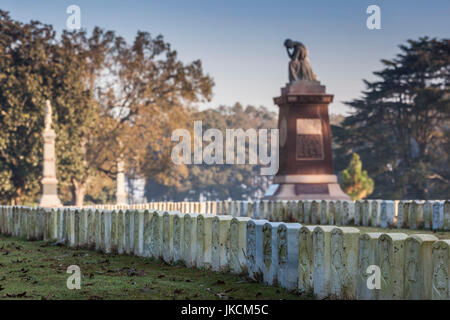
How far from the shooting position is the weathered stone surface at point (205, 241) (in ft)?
32.4

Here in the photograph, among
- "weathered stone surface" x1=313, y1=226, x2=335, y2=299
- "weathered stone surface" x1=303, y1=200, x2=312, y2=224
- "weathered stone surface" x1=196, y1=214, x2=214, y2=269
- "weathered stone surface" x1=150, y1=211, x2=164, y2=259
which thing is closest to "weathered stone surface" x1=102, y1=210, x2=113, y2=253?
"weathered stone surface" x1=150, y1=211, x2=164, y2=259

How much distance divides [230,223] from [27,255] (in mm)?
4716

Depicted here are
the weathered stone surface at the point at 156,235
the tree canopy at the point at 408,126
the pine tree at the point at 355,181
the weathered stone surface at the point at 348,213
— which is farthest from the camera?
the tree canopy at the point at 408,126

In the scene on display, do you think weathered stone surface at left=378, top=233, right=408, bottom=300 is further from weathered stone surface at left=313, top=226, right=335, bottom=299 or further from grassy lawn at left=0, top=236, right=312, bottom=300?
grassy lawn at left=0, top=236, right=312, bottom=300

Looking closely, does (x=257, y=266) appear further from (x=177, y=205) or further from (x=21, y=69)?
(x=21, y=69)

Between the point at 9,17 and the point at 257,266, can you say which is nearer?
the point at 257,266

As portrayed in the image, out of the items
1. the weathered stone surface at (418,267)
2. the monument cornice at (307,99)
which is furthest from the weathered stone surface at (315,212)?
the weathered stone surface at (418,267)

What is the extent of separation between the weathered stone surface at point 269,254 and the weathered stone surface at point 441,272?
7.49 ft

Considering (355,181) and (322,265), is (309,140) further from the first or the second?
(322,265)

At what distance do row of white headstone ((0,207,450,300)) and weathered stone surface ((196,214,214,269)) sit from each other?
16 millimetres

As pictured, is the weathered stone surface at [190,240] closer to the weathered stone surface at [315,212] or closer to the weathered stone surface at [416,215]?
the weathered stone surface at [416,215]

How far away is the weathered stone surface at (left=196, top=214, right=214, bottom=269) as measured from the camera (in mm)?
9875

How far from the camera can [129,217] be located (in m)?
12.1
